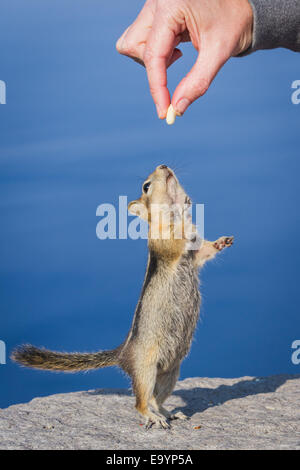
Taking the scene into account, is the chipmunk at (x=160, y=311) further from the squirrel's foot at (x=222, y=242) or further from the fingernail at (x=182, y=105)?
the fingernail at (x=182, y=105)

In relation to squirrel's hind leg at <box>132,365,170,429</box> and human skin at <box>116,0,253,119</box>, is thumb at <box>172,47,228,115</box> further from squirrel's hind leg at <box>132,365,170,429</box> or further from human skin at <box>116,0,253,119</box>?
squirrel's hind leg at <box>132,365,170,429</box>

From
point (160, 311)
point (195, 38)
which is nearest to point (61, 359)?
point (160, 311)

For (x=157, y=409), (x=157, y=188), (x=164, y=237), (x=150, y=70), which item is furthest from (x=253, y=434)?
(x=150, y=70)

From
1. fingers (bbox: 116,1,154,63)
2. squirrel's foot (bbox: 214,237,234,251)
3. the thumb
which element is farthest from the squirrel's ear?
the thumb

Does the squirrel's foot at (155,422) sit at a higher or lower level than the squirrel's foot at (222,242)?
lower

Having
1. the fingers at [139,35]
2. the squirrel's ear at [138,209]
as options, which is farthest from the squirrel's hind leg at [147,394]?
the fingers at [139,35]

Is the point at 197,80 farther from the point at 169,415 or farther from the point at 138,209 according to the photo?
the point at 169,415

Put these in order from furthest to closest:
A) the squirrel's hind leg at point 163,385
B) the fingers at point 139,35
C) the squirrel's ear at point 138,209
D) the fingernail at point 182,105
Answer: the squirrel's ear at point 138,209 → the squirrel's hind leg at point 163,385 → the fingers at point 139,35 → the fingernail at point 182,105
